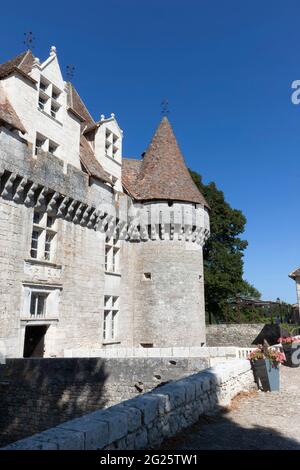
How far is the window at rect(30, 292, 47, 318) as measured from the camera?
39.8 ft

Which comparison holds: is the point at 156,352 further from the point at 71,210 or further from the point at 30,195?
the point at 30,195

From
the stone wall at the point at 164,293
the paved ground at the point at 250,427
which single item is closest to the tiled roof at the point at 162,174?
the stone wall at the point at 164,293

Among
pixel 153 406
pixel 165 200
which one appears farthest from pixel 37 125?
pixel 153 406

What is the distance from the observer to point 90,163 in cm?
1598

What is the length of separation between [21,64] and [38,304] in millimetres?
8734

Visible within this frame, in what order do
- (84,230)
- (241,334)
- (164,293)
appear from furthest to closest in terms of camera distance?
(241,334) < (164,293) < (84,230)

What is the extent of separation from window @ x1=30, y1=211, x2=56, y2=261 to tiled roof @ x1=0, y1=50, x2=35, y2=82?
478 cm

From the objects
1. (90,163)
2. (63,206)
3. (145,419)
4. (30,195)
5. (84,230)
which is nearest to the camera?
(145,419)

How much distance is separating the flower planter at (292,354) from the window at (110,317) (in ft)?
23.5

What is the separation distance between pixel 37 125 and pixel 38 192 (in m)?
2.49

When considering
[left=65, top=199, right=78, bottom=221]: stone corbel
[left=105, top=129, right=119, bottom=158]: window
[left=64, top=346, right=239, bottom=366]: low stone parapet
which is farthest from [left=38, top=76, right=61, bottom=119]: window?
[left=64, top=346, right=239, bottom=366]: low stone parapet

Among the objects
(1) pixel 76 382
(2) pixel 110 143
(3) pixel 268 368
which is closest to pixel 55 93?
(2) pixel 110 143
